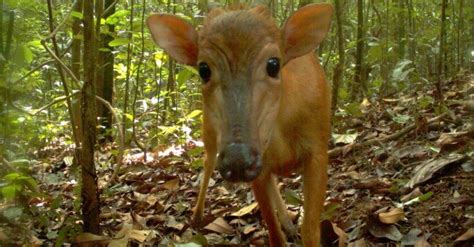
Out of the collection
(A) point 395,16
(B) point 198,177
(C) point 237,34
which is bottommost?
(B) point 198,177

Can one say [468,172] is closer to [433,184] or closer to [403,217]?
[433,184]

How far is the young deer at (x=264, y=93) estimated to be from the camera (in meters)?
Result: 3.21

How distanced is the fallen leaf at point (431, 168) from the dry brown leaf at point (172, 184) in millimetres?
2631

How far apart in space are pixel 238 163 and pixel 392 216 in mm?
1675

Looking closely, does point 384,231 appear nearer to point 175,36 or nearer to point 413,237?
point 413,237

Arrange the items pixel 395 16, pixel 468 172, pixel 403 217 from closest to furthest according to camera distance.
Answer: pixel 403 217, pixel 468 172, pixel 395 16

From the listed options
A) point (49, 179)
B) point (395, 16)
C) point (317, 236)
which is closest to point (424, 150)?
point (317, 236)

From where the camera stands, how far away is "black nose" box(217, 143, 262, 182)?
2916 millimetres

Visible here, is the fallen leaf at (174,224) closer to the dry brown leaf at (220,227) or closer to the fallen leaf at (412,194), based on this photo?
the dry brown leaf at (220,227)

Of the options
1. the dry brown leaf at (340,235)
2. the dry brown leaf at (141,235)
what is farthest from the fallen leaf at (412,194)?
the dry brown leaf at (141,235)

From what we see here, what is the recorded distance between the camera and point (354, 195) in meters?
5.05

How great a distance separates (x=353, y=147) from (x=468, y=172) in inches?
69.2

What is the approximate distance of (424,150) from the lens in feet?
17.8

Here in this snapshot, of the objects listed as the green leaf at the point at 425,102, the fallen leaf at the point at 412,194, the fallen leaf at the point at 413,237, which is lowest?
the fallen leaf at the point at 413,237
